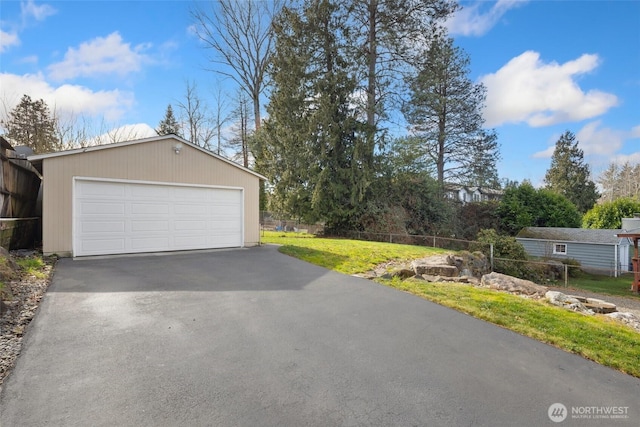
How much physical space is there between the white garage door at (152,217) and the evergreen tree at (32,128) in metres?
10.00

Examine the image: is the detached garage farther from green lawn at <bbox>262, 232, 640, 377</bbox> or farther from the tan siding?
green lawn at <bbox>262, 232, 640, 377</bbox>

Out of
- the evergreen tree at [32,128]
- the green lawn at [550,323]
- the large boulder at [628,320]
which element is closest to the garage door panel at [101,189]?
the green lawn at [550,323]

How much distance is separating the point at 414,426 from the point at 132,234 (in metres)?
8.84

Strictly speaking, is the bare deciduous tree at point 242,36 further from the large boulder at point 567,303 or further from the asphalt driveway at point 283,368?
the large boulder at point 567,303

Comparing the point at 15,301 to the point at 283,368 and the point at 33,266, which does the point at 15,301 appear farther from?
the point at 283,368

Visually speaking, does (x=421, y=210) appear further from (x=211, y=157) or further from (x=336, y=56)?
(x=211, y=157)

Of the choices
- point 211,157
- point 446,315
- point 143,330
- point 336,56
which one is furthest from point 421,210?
point 143,330

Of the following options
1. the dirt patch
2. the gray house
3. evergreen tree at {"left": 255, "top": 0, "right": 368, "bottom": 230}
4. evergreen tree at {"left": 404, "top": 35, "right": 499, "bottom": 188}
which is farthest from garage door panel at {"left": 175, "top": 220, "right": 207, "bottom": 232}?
the gray house

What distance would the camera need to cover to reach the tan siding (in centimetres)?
778

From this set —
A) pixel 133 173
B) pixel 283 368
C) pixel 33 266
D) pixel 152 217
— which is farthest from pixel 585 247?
pixel 33 266

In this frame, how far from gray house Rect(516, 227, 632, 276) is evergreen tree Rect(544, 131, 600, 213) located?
47.5ft

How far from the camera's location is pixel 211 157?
1027 cm

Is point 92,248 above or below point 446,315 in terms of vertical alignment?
above

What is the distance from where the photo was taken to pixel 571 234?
66.7 ft
